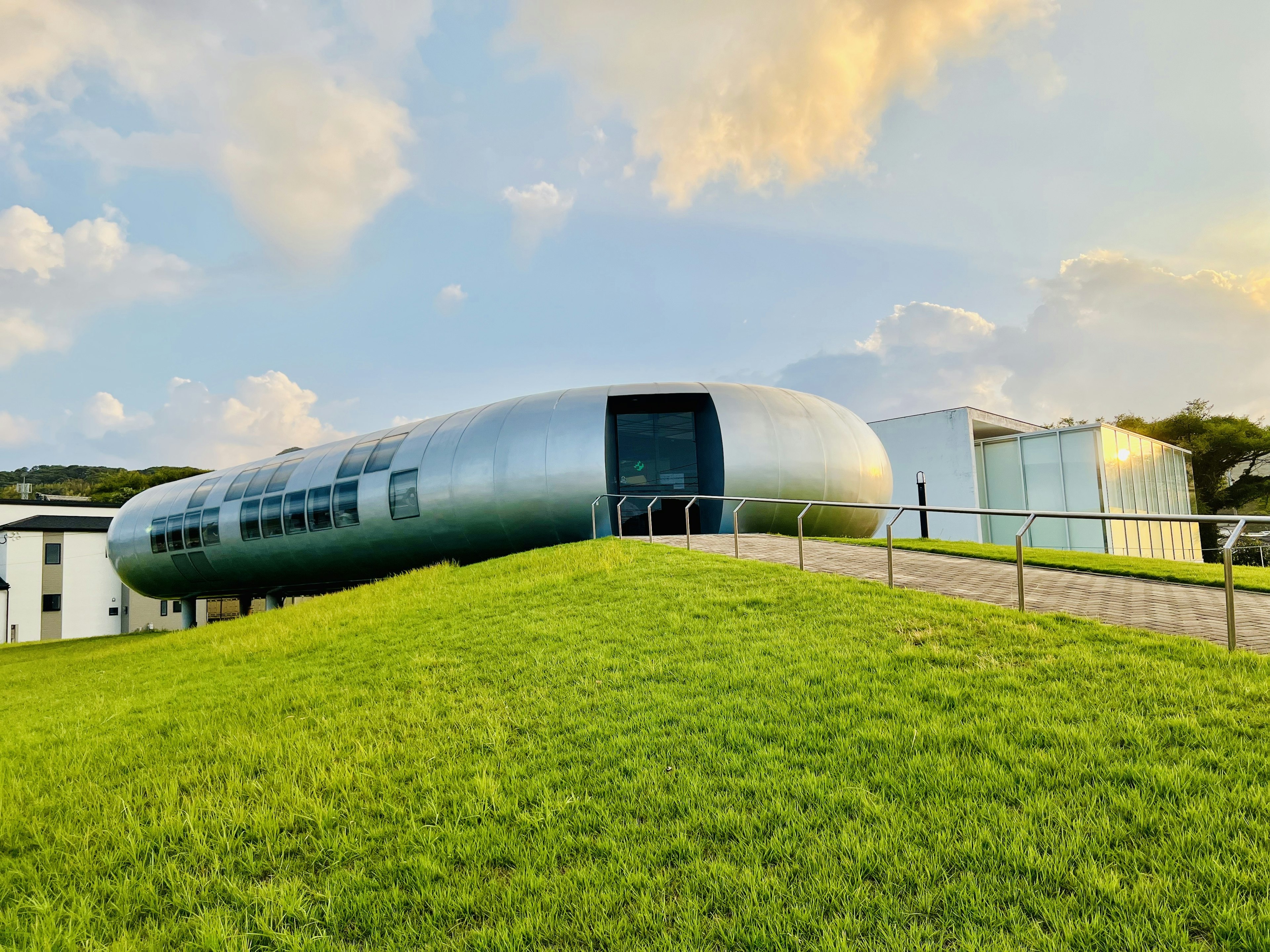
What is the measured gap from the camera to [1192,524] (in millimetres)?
31062

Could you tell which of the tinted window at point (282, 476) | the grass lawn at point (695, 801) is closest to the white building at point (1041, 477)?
the grass lawn at point (695, 801)

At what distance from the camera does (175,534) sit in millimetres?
26891

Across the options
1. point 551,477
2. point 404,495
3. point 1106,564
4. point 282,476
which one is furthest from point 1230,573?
point 282,476

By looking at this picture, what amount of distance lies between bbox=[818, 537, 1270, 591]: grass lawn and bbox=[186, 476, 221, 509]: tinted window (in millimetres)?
22515

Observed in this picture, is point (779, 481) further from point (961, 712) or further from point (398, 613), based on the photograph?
point (961, 712)

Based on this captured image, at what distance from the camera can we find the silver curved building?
17.6 m

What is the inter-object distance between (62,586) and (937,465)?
49.1 m

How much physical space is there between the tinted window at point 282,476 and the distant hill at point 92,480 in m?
37.5

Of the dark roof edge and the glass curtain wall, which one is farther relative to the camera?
the dark roof edge

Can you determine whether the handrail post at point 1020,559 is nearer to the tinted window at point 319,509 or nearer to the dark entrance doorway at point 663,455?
the dark entrance doorway at point 663,455

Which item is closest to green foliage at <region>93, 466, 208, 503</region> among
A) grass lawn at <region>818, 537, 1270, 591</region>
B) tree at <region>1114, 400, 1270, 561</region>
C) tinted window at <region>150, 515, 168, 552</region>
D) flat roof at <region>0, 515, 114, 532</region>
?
flat roof at <region>0, 515, 114, 532</region>

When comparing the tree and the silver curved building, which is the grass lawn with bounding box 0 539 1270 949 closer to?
the silver curved building

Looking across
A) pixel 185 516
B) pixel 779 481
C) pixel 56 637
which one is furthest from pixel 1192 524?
pixel 56 637

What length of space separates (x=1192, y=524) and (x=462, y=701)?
118ft
